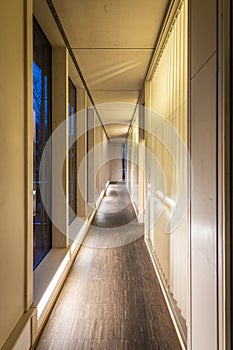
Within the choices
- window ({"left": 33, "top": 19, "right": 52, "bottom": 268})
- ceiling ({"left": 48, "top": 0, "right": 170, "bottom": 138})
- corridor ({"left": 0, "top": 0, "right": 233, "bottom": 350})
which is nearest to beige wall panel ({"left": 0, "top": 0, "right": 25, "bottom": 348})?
corridor ({"left": 0, "top": 0, "right": 233, "bottom": 350})

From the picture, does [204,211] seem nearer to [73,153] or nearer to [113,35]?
[113,35]

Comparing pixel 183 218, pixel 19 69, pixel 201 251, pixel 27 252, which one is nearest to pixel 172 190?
pixel 183 218

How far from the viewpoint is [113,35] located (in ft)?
10.9

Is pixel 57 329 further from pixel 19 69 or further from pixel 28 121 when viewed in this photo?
pixel 19 69

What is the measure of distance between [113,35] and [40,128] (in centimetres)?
138

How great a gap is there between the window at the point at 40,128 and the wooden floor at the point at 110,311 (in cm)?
58

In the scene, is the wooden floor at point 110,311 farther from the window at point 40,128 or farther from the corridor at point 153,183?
the window at point 40,128

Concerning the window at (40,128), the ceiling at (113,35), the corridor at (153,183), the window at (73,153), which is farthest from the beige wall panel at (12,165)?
the window at (73,153)

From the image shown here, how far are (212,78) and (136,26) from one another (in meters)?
2.08

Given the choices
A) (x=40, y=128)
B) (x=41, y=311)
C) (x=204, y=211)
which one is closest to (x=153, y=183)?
(x=40, y=128)

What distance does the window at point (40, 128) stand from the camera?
3107 millimetres

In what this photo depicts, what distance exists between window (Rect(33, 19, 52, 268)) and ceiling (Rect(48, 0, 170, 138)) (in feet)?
1.19

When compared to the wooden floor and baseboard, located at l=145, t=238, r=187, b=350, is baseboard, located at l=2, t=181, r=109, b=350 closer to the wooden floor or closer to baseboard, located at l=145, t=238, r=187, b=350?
the wooden floor

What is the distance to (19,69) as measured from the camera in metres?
1.88
